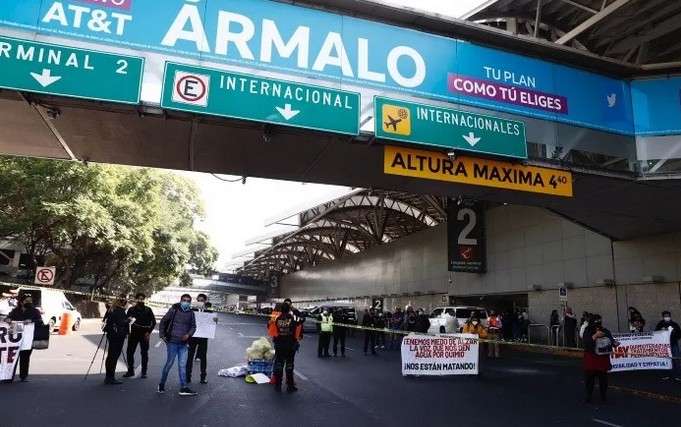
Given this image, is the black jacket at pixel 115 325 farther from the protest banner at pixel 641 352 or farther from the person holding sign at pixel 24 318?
the protest banner at pixel 641 352

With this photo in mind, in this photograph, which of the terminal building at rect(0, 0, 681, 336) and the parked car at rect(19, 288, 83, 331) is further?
the parked car at rect(19, 288, 83, 331)

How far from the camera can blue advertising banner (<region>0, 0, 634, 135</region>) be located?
346 inches

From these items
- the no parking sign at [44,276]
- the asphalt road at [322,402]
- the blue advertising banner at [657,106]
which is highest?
the blue advertising banner at [657,106]

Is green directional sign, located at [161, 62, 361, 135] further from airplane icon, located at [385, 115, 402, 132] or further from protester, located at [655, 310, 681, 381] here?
protester, located at [655, 310, 681, 381]

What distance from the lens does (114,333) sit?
32.0 feet

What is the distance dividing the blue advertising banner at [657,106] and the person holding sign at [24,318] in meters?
13.7

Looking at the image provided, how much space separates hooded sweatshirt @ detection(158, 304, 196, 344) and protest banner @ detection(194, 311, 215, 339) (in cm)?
101

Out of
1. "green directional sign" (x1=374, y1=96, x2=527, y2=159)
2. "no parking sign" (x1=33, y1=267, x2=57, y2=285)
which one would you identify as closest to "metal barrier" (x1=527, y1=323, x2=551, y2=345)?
"green directional sign" (x1=374, y1=96, x2=527, y2=159)

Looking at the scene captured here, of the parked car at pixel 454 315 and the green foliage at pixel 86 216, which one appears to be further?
the green foliage at pixel 86 216

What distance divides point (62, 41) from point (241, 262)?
7274 centimetres

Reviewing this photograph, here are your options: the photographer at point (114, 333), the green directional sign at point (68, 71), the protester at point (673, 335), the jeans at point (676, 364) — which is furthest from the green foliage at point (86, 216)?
the jeans at point (676, 364)

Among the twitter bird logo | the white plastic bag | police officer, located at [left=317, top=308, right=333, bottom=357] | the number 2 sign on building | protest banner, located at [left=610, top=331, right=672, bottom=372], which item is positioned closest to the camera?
the white plastic bag

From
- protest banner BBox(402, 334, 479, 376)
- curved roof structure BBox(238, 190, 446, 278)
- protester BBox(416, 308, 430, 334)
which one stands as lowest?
protest banner BBox(402, 334, 479, 376)

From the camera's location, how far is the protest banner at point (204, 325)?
32.9 ft
